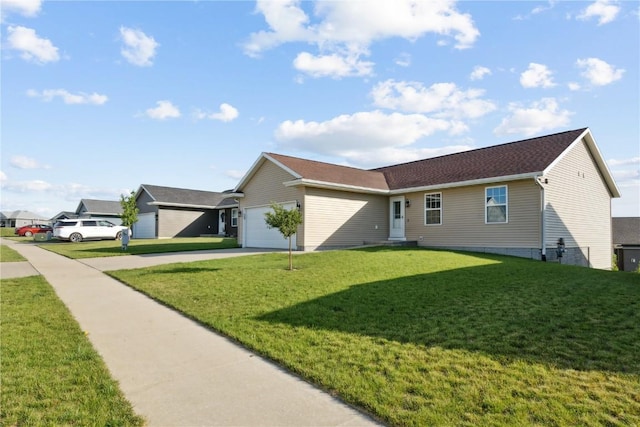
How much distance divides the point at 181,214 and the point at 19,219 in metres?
72.4

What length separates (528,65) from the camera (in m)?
12.7

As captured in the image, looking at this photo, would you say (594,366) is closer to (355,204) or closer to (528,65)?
(528,65)

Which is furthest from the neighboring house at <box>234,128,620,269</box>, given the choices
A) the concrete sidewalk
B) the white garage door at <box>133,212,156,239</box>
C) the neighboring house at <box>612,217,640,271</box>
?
the white garage door at <box>133,212,156,239</box>

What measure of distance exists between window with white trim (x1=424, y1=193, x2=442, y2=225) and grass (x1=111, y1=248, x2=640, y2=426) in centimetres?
802

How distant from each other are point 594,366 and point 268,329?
3.87 meters

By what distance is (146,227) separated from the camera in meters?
34.6

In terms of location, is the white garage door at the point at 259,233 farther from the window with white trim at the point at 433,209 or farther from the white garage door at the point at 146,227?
the white garage door at the point at 146,227

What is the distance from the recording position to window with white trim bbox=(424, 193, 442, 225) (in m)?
17.8

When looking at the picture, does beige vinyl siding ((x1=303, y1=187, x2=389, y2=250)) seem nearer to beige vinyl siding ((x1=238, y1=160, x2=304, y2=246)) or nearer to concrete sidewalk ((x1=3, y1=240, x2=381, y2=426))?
beige vinyl siding ((x1=238, y1=160, x2=304, y2=246))

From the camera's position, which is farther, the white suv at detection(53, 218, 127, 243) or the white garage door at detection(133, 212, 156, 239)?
the white garage door at detection(133, 212, 156, 239)

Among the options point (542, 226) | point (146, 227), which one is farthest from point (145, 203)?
point (542, 226)

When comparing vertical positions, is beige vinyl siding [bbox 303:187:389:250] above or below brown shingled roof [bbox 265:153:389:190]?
below

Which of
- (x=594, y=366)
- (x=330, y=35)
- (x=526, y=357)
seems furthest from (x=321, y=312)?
(x=330, y=35)

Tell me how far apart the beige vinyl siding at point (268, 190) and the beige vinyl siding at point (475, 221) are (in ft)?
19.3
